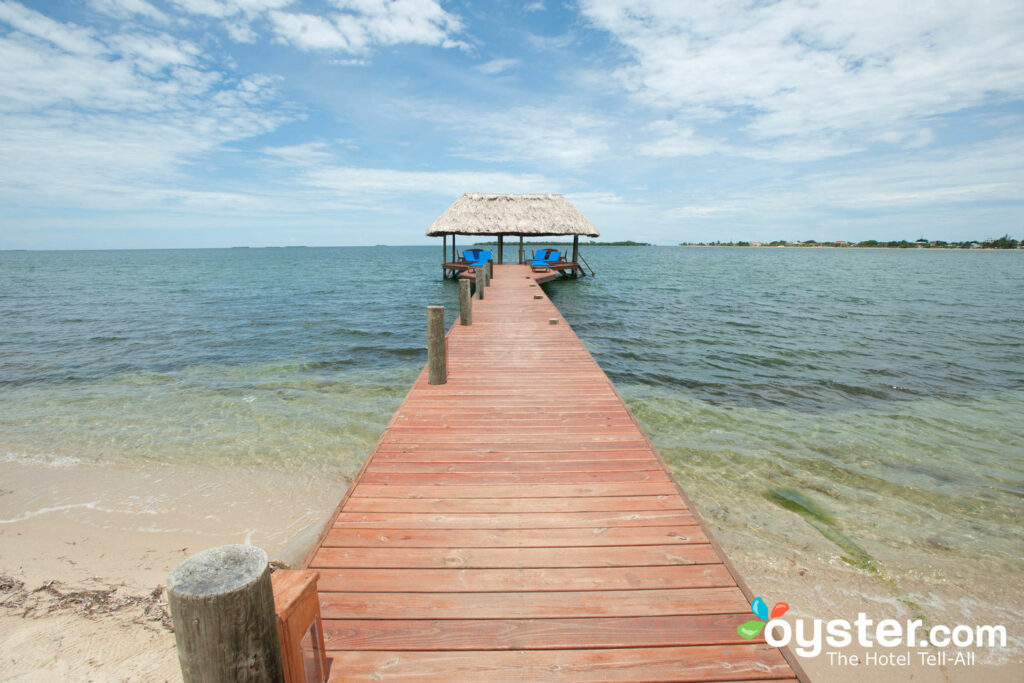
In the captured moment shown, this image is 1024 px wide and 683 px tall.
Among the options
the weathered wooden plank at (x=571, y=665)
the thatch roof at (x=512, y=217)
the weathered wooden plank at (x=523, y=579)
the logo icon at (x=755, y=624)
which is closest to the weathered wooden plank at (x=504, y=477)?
the weathered wooden plank at (x=523, y=579)

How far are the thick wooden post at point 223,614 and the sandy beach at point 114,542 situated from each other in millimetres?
2013

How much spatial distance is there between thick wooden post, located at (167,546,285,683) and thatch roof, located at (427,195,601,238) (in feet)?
83.4

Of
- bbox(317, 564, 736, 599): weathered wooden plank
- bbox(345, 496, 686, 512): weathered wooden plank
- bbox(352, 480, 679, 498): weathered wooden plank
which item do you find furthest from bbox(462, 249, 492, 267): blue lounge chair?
bbox(317, 564, 736, 599): weathered wooden plank

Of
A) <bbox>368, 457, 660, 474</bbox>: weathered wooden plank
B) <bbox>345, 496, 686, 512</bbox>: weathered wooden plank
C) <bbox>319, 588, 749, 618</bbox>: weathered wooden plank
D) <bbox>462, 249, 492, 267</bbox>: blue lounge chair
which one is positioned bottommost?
<bbox>319, 588, 749, 618</bbox>: weathered wooden plank

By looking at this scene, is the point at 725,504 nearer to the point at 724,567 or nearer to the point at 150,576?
the point at 724,567

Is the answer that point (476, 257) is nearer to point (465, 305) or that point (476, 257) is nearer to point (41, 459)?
point (465, 305)

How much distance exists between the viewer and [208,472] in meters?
5.64

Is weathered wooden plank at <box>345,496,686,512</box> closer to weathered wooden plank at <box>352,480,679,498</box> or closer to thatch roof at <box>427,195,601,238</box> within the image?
weathered wooden plank at <box>352,480,679,498</box>

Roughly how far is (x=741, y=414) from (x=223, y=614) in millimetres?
7823

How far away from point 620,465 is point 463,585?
1.74 m

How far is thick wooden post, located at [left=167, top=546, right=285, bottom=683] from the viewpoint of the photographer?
1.24 meters

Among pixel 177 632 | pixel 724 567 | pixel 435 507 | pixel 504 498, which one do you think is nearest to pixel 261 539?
pixel 435 507

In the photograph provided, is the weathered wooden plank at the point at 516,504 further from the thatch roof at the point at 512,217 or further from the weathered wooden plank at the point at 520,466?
the thatch roof at the point at 512,217

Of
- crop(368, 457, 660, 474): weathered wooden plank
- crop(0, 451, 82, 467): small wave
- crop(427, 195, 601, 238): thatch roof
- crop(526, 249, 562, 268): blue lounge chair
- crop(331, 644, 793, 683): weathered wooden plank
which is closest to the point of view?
crop(331, 644, 793, 683): weathered wooden plank
